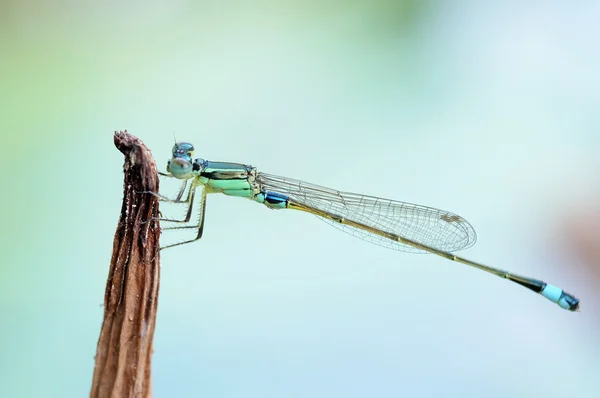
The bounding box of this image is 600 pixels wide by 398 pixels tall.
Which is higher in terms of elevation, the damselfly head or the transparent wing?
the damselfly head

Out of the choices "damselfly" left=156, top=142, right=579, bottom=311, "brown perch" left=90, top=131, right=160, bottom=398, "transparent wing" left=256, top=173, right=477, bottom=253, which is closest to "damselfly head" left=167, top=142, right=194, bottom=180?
"damselfly" left=156, top=142, right=579, bottom=311

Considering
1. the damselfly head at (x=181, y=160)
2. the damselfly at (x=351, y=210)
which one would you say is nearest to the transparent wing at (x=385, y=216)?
the damselfly at (x=351, y=210)

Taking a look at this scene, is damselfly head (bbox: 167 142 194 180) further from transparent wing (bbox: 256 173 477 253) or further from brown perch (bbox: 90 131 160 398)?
brown perch (bbox: 90 131 160 398)

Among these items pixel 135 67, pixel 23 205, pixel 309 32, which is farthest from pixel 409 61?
pixel 23 205

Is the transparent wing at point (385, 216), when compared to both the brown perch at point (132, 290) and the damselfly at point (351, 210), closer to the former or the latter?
the damselfly at point (351, 210)

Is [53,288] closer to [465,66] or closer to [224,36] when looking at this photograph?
[224,36]

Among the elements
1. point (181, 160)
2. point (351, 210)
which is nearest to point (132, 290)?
point (181, 160)
